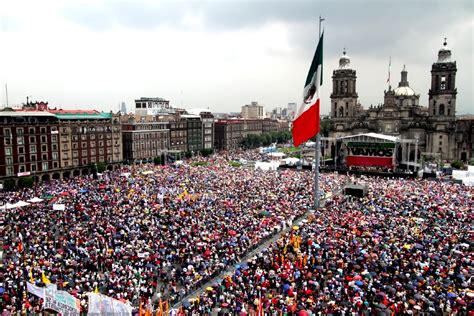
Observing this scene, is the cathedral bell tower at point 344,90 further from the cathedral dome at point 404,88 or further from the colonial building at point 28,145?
the colonial building at point 28,145

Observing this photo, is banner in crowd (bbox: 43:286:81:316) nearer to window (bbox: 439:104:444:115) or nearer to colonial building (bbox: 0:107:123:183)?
colonial building (bbox: 0:107:123:183)

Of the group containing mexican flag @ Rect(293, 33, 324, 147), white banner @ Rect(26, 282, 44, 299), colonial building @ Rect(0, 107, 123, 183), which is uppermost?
mexican flag @ Rect(293, 33, 324, 147)

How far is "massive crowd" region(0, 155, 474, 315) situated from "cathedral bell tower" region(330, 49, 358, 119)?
5216 cm

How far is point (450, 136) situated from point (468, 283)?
66562 mm

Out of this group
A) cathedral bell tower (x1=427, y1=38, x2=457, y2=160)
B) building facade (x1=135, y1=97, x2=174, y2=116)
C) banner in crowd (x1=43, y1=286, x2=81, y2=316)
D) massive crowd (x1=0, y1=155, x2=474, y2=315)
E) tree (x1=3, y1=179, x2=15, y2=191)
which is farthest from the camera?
building facade (x1=135, y1=97, x2=174, y2=116)

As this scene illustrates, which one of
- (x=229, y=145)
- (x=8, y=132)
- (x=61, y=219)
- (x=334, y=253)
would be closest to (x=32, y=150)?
(x=8, y=132)

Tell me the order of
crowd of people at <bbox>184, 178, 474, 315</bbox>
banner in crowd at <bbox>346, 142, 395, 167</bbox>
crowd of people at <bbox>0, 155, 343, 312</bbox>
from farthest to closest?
banner in crowd at <bbox>346, 142, 395, 167</bbox> → crowd of people at <bbox>0, 155, 343, 312</bbox> → crowd of people at <bbox>184, 178, 474, 315</bbox>

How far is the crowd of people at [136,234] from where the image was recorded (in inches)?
797

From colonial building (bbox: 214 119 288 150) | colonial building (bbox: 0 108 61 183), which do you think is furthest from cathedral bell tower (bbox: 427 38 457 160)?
colonial building (bbox: 0 108 61 183)

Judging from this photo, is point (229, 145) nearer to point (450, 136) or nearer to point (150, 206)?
point (450, 136)

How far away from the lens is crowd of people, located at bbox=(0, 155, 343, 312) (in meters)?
20.2

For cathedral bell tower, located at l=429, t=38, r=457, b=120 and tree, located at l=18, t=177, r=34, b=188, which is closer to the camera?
tree, located at l=18, t=177, r=34, b=188

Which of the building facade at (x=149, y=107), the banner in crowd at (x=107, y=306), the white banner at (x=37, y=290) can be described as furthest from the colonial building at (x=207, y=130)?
the banner in crowd at (x=107, y=306)

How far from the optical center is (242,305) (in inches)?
678
